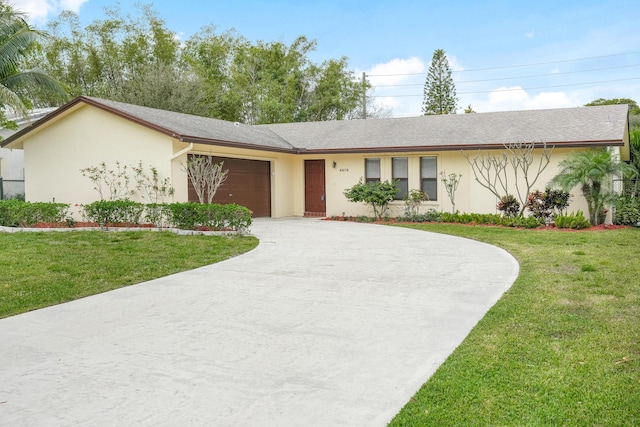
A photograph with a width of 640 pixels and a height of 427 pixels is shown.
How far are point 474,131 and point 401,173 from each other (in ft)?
9.14

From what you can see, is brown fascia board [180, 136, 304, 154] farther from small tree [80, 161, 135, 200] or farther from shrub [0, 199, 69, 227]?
shrub [0, 199, 69, 227]

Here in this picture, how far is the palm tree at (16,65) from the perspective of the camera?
1716 centimetres

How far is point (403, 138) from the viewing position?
62.2 feet

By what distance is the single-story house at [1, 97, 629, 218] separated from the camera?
51.4 feet

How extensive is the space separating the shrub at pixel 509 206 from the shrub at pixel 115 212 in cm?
1032

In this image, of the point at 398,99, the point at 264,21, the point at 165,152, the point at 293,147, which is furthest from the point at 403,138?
the point at 398,99

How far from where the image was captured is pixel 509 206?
16422 millimetres

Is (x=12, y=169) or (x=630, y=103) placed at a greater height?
(x=630, y=103)

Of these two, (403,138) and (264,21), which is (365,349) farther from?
(264,21)

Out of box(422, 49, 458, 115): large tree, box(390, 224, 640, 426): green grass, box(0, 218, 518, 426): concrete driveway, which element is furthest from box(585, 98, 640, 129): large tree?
box(390, 224, 640, 426): green grass

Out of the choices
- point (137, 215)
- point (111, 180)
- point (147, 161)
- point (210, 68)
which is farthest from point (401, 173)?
Result: point (210, 68)

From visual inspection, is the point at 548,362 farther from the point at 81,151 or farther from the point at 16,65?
the point at 16,65

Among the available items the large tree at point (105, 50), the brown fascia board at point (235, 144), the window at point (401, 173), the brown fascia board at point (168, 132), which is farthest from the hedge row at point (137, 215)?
the large tree at point (105, 50)

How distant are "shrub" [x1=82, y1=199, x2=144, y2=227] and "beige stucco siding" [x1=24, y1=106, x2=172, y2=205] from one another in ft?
5.86
